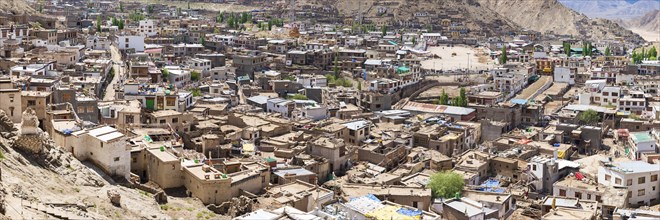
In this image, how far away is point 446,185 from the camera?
23.8 m

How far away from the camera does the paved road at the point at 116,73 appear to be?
33.2 meters

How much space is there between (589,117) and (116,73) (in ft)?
79.1

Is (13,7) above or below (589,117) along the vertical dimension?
above

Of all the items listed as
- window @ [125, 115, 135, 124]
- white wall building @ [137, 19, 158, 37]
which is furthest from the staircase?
white wall building @ [137, 19, 158, 37]

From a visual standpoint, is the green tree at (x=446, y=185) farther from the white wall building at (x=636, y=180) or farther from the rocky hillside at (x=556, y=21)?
the rocky hillside at (x=556, y=21)

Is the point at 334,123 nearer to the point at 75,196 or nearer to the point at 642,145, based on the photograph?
the point at 642,145

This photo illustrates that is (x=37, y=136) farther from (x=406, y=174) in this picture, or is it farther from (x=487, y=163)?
(x=487, y=163)

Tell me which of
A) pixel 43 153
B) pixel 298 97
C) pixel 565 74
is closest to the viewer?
pixel 43 153

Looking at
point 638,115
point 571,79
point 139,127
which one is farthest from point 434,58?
point 139,127

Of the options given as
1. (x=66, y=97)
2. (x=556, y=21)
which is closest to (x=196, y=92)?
(x=66, y=97)

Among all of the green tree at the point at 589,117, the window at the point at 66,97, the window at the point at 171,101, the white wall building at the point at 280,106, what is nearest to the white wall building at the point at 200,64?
the white wall building at the point at 280,106

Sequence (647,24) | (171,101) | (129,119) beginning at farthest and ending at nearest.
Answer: (647,24), (171,101), (129,119)

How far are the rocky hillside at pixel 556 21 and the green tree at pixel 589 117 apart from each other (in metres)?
63.9

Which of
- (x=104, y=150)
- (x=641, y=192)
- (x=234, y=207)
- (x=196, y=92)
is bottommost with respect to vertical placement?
(x=641, y=192)
